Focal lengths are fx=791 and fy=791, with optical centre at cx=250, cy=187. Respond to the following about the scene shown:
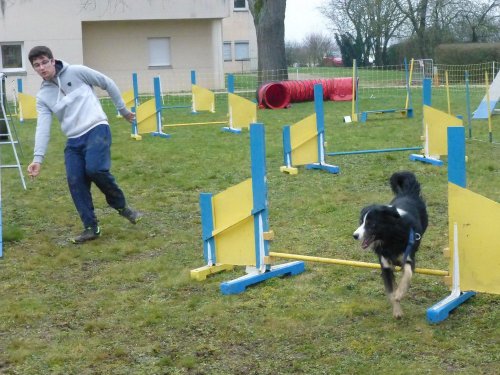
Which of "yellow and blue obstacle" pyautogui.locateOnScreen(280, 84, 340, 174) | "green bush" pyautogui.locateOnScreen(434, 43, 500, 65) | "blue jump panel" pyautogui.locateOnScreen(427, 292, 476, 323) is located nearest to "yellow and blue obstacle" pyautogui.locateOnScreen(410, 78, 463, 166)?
"yellow and blue obstacle" pyautogui.locateOnScreen(280, 84, 340, 174)

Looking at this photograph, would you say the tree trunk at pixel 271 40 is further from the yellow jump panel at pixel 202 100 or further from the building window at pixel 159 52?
the building window at pixel 159 52

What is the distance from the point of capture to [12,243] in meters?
7.07

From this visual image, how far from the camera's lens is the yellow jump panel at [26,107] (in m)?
20.1

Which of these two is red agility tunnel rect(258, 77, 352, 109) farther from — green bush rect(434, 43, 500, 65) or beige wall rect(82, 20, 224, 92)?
green bush rect(434, 43, 500, 65)

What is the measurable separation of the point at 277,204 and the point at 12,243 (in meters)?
2.72

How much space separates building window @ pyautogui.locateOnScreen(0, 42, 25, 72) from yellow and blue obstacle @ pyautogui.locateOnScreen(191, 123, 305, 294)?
2503cm

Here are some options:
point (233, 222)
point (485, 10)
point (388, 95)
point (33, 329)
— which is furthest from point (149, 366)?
point (485, 10)

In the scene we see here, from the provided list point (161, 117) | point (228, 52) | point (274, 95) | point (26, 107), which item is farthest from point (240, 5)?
point (161, 117)

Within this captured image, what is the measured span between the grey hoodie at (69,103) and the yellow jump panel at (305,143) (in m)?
3.86

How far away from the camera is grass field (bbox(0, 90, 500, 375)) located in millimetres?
4152

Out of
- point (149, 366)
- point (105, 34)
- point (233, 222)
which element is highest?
point (105, 34)

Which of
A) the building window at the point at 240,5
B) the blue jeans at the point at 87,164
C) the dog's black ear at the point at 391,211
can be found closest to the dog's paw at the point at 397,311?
the dog's black ear at the point at 391,211

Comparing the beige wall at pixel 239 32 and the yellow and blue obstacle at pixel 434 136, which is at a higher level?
the beige wall at pixel 239 32

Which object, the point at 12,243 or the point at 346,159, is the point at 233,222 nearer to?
the point at 12,243
